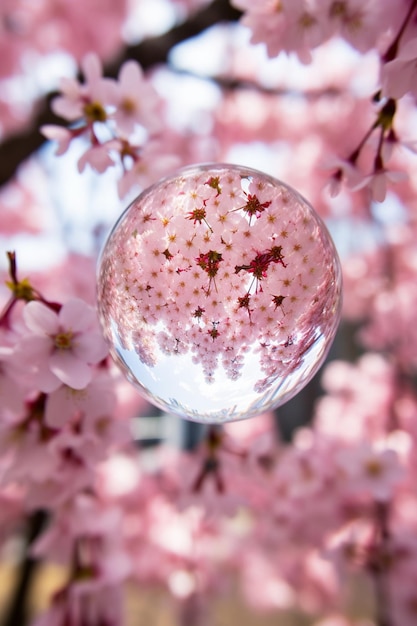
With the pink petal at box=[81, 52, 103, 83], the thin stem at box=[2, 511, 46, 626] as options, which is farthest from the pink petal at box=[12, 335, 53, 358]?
the thin stem at box=[2, 511, 46, 626]

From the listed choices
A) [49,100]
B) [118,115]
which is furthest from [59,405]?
[49,100]

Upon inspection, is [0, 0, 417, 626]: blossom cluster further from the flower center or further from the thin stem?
the thin stem

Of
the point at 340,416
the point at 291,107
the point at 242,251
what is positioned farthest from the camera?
the point at 291,107

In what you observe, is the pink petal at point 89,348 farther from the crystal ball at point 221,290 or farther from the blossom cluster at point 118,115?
the blossom cluster at point 118,115

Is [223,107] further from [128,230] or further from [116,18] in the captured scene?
[128,230]

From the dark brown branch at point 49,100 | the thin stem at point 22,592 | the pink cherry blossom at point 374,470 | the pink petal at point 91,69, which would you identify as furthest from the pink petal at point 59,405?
the thin stem at point 22,592

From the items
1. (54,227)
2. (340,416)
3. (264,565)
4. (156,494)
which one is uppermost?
(54,227)

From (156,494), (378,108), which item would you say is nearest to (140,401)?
(156,494)
